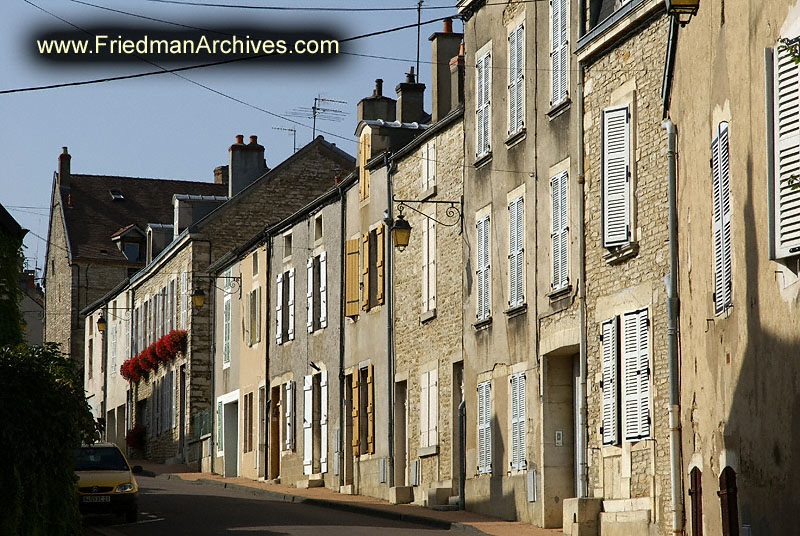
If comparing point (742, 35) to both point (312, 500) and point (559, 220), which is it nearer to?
point (559, 220)

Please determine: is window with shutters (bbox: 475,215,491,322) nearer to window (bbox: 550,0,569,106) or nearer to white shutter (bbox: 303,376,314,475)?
window (bbox: 550,0,569,106)

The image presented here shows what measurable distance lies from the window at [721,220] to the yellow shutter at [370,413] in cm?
1377

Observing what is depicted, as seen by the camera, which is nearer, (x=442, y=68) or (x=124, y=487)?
(x=124, y=487)

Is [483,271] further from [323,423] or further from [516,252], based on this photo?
[323,423]

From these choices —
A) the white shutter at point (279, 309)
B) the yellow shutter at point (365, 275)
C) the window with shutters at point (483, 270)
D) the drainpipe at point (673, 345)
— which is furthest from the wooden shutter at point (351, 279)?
the drainpipe at point (673, 345)

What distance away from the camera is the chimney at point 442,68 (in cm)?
2489

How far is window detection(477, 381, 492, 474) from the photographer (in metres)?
21.1

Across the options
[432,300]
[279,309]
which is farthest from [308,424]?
[432,300]

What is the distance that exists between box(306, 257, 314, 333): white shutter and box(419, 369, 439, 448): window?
6.48 meters

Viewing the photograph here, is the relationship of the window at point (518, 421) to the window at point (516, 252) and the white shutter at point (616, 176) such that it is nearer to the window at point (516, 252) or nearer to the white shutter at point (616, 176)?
the window at point (516, 252)

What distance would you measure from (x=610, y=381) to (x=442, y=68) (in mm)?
9428

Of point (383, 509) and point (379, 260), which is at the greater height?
point (379, 260)

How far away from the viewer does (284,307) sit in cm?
3209

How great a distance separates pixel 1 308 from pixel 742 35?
1351cm
